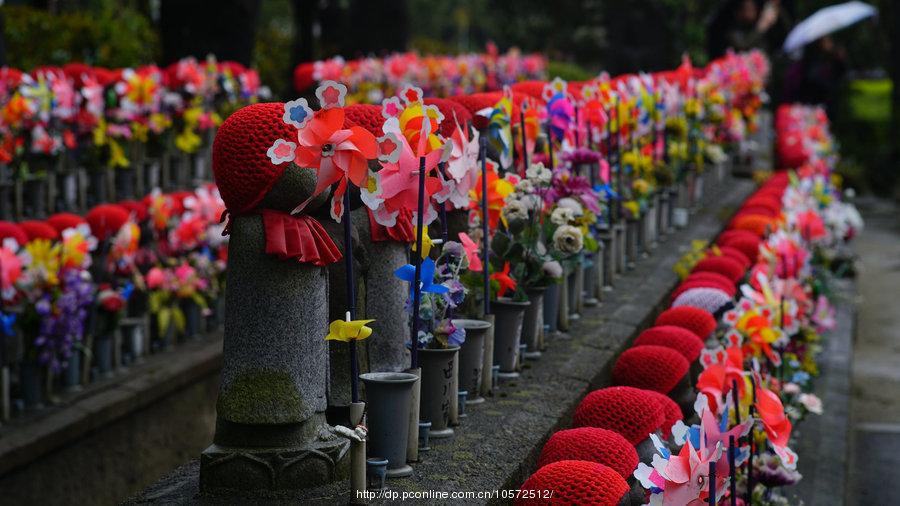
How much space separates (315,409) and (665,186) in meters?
5.04

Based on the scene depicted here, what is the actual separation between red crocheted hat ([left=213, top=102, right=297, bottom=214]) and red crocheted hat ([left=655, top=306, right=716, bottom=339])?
2268 mm

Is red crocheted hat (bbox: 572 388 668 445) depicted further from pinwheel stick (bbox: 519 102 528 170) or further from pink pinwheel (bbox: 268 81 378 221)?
pinwheel stick (bbox: 519 102 528 170)

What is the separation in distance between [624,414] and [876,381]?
208 inches

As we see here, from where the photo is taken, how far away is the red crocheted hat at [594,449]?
3135 mm

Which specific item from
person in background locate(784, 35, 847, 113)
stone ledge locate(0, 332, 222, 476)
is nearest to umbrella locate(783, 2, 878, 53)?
person in background locate(784, 35, 847, 113)

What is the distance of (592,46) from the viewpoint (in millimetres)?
29812

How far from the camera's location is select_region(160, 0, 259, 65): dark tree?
11.6m

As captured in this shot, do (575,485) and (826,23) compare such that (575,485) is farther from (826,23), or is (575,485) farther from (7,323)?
(826,23)

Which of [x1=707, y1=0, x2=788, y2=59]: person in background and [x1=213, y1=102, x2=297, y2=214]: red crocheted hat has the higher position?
[x1=707, y1=0, x2=788, y2=59]: person in background

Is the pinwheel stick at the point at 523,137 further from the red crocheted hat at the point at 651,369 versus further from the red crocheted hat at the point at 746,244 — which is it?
the red crocheted hat at the point at 746,244

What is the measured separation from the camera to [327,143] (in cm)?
266

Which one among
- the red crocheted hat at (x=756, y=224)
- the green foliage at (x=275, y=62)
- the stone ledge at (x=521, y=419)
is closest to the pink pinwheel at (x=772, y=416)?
the stone ledge at (x=521, y=419)

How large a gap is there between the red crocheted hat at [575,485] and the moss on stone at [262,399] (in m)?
0.56

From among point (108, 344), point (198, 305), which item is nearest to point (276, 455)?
point (108, 344)
